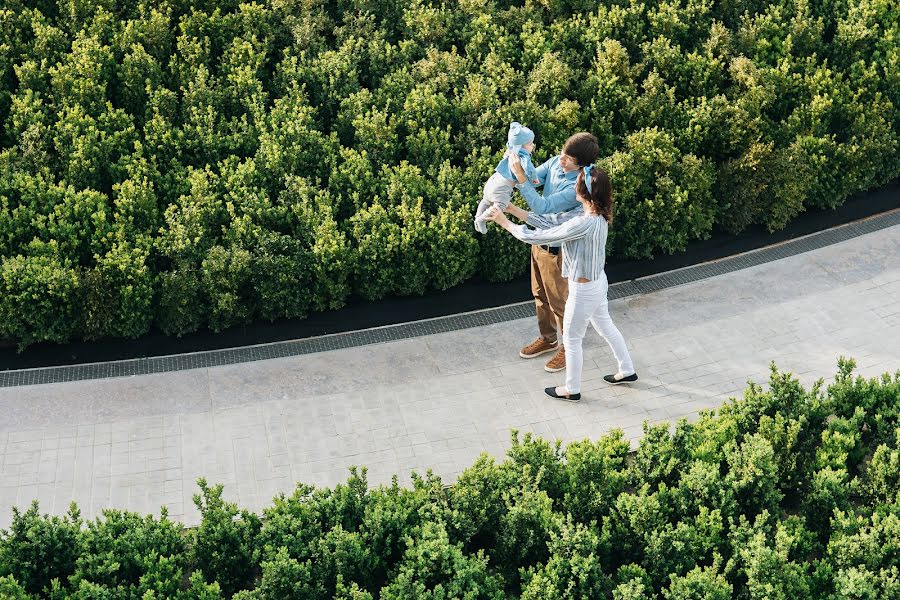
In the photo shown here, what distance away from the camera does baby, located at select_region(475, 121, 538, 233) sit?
9.41 m

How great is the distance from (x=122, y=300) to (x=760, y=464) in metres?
5.34

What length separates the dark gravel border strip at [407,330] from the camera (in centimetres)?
1011

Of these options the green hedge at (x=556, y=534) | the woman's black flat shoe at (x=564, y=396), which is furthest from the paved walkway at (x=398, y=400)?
the green hedge at (x=556, y=534)

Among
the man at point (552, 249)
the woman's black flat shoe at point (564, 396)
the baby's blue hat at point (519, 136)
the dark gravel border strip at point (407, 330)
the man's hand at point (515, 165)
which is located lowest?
the woman's black flat shoe at point (564, 396)

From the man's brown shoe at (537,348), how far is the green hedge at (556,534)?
203cm

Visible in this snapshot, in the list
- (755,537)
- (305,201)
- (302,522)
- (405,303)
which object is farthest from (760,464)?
(305,201)

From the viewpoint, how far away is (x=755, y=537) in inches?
295

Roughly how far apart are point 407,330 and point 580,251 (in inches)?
84.6

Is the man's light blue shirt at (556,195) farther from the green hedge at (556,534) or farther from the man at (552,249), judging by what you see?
the green hedge at (556,534)

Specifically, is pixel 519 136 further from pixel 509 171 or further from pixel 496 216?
pixel 496 216

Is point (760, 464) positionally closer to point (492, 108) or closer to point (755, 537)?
point (755, 537)

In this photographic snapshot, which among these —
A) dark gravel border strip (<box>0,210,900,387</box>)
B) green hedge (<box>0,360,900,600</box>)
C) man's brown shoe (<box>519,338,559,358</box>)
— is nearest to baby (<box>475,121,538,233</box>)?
man's brown shoe (<box>519,338,559,358</box>)

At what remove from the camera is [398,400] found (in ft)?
32.5

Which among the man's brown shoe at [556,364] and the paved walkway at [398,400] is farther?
the man's brown shoe at [556,364]
